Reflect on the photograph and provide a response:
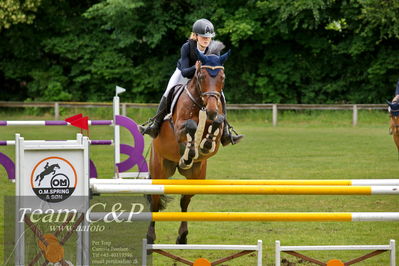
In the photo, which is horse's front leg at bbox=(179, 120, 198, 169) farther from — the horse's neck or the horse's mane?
the horse's mane

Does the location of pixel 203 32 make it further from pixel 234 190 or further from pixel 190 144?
pixel 234 190

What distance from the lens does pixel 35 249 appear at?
5137 millimetres

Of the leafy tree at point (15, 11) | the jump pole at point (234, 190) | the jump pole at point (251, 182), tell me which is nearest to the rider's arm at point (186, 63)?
the jump pole at point (251, 182)

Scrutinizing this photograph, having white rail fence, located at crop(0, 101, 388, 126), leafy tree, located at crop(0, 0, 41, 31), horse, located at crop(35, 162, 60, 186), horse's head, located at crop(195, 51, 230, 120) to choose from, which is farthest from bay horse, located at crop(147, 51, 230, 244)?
leafy tree, located at crop(0, 0, 41, 31)

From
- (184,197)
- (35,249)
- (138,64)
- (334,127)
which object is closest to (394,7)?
(334,127)

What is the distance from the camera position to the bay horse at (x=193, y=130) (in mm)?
5934

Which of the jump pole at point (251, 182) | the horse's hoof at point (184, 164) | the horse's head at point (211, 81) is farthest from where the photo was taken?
the horse's hoof at point (184, 164)

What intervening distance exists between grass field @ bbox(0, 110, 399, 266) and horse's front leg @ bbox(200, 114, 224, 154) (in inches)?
42.3

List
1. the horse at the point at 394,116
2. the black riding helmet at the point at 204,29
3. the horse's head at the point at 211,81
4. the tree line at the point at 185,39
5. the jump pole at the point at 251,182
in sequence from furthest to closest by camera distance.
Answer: the tree line at the point at 185,39, the horse at the point at 394,116, the black riding helmet at the point at 204,29, the horse's head at the point at 211,81, the jump pole at the point at 251,182

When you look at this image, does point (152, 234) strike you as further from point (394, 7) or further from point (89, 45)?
point (89, 45)

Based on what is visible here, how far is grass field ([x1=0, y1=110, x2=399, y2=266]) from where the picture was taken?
298 inches

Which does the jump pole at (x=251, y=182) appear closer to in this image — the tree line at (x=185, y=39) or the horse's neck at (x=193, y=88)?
the horse's neck at (x=193, y=88)

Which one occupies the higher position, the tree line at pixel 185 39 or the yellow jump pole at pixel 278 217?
the tree line at pixel 185 39

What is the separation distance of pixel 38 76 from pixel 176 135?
75.9 ft
